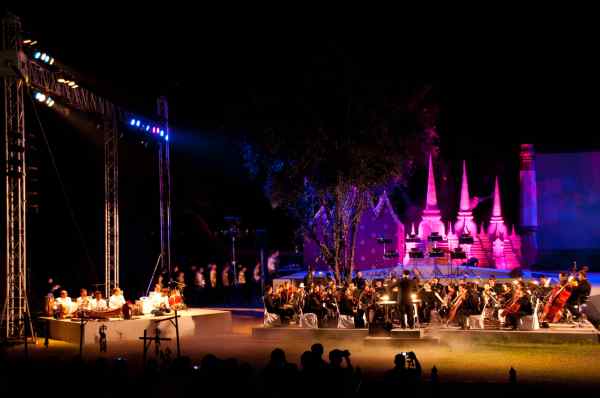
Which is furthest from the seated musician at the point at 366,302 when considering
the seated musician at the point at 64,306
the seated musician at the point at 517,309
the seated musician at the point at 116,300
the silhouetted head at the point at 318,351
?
the silhouetted head at the point at 318,351

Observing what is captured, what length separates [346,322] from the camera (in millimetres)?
17078

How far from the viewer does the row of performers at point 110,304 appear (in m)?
17.8

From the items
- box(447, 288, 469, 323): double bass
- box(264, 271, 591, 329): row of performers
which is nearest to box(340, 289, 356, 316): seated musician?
box(264, 271, 591, 329): row of performers

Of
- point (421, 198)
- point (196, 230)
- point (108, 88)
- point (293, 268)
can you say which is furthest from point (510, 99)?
point (108, 88)

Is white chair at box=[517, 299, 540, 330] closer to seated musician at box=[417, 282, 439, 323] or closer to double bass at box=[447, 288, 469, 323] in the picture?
double bass at box=[447, 288, 469, 323]

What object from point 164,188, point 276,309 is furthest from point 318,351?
point 164,188

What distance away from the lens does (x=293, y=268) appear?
31.1 meters

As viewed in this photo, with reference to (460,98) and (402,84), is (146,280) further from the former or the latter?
(460,98)

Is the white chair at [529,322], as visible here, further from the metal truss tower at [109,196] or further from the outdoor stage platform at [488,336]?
the metal truss tower at [109,196]

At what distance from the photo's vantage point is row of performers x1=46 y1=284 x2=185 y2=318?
58.3 feet

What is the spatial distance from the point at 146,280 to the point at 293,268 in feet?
23.1

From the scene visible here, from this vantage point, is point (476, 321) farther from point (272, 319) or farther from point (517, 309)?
point (272, 319)

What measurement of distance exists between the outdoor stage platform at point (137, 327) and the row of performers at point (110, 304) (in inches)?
12.3

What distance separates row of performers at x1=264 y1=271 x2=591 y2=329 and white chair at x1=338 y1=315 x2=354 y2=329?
0.07m
